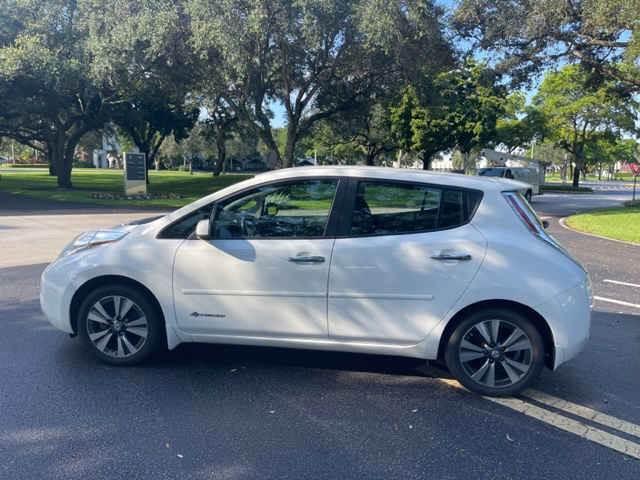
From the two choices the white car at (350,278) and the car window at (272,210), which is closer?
the white car at (350,278)

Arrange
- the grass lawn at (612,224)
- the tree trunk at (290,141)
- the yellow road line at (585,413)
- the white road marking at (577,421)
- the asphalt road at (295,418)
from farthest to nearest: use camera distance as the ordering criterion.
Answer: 1. the tree trunk at (290,141)
2. the grass lawn at (612,224)
3. the yellow road line at (585,413)
4. the white road marking at (577,421)
5. the asphalt road at (295,418)

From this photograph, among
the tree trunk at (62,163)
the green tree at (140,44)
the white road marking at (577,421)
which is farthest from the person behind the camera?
the tree trunk at (62,163)

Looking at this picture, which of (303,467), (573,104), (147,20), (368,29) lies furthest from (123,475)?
(573,104)

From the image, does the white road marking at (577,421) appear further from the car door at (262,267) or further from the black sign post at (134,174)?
the black sign post at (134,174)

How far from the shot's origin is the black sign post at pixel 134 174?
24.4 metres

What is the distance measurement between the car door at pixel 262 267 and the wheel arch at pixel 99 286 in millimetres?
243

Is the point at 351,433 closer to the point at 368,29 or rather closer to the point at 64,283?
the point at 64,283

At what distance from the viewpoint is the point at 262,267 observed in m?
4.04

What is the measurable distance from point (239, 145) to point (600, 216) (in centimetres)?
6330

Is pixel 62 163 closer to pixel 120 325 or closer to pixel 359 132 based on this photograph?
pixel 359 132

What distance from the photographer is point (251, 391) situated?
157 inches

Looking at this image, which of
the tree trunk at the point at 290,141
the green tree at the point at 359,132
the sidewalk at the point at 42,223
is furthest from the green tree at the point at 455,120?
the sidewalk at the point at 42,223

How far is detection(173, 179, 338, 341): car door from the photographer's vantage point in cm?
401

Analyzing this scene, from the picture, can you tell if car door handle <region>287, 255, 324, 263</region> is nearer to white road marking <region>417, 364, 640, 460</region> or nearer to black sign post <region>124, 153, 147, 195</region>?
white road marking <region>417, 364, 640, 460</region>
